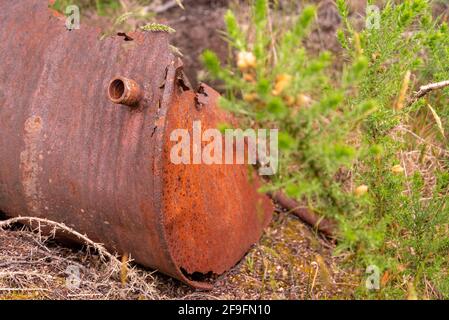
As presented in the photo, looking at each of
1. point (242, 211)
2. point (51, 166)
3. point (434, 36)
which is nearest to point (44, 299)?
point (51, 166)

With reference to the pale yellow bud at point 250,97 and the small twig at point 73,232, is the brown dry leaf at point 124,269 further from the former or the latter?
the pale yellow bud at point 250,97

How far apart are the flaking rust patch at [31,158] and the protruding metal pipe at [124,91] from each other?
0.41 m

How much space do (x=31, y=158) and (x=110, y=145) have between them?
383 mm

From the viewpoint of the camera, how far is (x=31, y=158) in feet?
7.41

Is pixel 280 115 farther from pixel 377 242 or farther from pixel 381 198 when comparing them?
pixel 381 198

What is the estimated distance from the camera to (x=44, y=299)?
2232 mm

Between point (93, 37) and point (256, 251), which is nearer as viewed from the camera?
point (93, 37)

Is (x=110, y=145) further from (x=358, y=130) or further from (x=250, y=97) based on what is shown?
(x=358, y=130)

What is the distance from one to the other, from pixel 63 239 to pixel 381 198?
134 centimetres

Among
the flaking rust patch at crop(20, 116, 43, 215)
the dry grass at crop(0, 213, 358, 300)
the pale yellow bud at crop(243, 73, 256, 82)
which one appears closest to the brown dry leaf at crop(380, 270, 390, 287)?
the dry grass at crop(0, 213, 358, 300)

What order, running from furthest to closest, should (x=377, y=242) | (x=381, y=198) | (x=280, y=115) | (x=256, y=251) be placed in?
(x=256, y=251)
(x=381, y=198)
(x=377, y=242)
(x=280, y=115)

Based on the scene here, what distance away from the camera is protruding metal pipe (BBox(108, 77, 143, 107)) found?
76.5 inches

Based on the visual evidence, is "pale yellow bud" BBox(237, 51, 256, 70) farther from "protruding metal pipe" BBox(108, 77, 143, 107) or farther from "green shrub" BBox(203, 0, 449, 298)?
"protruding metal pipe" BBox(108, 77, 143, 107)

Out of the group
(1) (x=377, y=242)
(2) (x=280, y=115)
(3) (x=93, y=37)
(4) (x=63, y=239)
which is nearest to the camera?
(2) (x=280, y=115)
